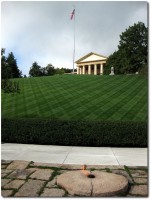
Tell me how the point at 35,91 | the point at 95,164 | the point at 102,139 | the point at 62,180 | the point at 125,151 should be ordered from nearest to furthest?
the point at 62,180
the point at 95,164
the point at 125,151
the point at 102,139
the point at 35,91

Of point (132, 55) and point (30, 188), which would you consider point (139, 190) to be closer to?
point (30, 188)

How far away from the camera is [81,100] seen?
67.6 ft

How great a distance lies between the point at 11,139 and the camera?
1164 cm

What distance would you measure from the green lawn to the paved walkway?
11.7 feet

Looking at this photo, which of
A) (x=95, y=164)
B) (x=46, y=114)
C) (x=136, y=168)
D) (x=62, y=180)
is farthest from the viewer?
(x=46, y=114)

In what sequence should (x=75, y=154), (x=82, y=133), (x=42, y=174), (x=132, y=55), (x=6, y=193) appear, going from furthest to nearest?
(x=132, y=55)
(x=82, y=133)
(x=75, y=154)
(x=42, y=174)
(x=6, y=193)

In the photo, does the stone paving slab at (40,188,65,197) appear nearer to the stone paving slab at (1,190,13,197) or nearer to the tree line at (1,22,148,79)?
the stone paving slab at (1,190,13,197)

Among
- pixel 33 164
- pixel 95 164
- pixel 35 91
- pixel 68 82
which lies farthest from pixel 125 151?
pixel 68 82

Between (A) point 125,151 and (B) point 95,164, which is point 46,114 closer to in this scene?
(A) point 125,151

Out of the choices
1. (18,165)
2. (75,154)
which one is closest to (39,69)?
(75,154)

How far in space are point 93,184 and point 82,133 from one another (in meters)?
5.53

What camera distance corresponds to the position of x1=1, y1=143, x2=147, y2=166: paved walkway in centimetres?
845

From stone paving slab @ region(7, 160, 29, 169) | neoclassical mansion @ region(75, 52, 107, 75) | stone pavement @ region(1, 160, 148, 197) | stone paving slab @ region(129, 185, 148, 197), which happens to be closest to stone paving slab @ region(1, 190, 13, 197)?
stone pavement @ region(1, 160, 148, 197)

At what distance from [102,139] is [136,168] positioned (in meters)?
3.64
